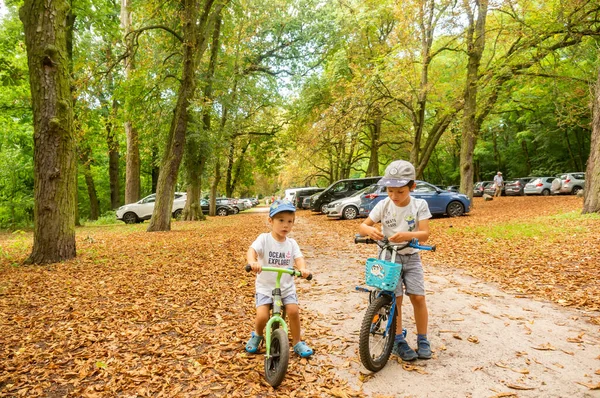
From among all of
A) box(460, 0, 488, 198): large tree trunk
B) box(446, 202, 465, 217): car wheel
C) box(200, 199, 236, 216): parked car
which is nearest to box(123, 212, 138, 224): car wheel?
box(200, 199, 236, 216): parked car

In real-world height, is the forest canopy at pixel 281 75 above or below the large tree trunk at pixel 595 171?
above

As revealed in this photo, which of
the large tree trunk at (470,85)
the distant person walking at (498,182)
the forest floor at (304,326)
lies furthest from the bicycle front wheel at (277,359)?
the distant person walking at (498,182)

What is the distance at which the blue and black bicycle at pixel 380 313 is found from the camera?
119 inches

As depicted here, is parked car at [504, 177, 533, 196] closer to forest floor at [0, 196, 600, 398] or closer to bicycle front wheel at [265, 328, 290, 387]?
forest floor at [0, 196, 600, 398]

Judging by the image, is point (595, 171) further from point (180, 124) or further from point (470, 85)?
point (180, 124)

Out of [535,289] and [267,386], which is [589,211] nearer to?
[535,289]

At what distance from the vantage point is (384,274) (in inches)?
120

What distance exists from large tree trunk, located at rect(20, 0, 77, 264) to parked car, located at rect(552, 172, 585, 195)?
99.0 feet

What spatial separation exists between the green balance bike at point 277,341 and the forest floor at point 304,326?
13 cm

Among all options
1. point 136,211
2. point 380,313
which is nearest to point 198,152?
point 136,211

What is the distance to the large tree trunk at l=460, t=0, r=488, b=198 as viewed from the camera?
15.5 meters

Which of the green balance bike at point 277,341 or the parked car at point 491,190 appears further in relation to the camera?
the parked car at point 491,190

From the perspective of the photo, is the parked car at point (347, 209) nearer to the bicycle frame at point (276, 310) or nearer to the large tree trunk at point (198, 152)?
the large tree trunk at point (198, 152)

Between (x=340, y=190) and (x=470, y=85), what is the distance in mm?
A: 9084
